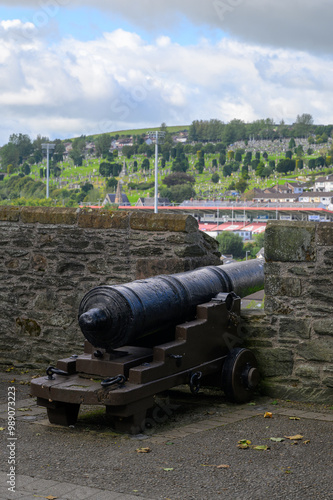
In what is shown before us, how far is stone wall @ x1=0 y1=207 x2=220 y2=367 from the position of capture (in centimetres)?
645

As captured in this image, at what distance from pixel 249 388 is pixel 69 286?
2.24 m

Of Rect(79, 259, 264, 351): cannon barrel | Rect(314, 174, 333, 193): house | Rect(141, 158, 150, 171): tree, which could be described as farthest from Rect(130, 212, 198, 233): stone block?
Rect(314, 174, 333, 193): house

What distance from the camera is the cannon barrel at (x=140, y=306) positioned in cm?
443

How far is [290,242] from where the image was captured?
226 inches

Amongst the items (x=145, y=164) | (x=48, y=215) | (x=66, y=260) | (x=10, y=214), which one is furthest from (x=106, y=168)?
(x=66, y=260)

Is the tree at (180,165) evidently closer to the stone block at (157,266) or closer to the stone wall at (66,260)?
the stone wall at (66,260)

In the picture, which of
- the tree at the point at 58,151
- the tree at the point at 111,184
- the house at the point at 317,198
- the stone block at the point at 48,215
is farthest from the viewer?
the house at the point at 317,198

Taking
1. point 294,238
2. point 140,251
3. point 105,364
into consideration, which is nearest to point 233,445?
point 105,364

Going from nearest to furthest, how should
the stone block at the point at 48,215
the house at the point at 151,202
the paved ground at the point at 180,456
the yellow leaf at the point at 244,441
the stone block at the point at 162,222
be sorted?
1. the paved ground at the point at 180,456
2. the yellow leaf at the point at 244,441
3. the stone block at the point at 162,222
4. the stone block at the point at 48,215
5. the house at the point at 151,202

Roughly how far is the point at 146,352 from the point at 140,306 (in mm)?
450

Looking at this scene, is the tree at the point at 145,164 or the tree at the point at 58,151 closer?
the tree at the point at 58,151

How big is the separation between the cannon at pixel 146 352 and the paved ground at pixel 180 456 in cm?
20

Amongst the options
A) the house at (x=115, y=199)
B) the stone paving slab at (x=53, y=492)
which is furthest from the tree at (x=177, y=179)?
the stone paving slab at (x=53, y=492)

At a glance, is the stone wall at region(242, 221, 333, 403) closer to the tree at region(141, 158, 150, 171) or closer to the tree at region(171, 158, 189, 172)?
the tree at region(141, 158, 150, 171)
